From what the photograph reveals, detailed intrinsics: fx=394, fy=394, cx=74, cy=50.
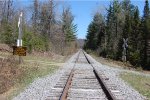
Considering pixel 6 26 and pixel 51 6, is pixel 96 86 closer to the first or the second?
pixel 6 26

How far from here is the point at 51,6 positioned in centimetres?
7481

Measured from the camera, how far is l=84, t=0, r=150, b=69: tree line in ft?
242

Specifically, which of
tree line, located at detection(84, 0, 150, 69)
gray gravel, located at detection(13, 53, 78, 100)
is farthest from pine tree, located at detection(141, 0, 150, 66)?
gray gravel, located at detection(13, 53, 78, 100)

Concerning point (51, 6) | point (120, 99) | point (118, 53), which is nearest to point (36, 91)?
point (120, 99)

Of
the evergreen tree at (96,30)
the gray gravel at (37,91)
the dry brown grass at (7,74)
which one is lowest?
the gray gravel at (37,91)

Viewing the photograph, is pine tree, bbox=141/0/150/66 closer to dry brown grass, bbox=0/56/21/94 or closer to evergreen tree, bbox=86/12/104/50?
evergreen tree, bbox=86/12/104/50

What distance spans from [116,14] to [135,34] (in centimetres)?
2644

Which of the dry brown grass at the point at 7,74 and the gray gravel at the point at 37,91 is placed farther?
the dry brown grass at the point at 7,74

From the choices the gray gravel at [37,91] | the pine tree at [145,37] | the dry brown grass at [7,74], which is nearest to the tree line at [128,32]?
the pine tree at [145,37]

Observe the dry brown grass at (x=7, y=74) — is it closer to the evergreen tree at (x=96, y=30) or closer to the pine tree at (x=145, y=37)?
the pine tree at (x=145, y=37)

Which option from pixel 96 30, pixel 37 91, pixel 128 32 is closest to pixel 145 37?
pixel 128 32

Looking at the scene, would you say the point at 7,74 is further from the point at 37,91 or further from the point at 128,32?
the point at 128,32

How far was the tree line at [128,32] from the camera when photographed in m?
73.7

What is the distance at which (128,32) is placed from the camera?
81688 millimetres
